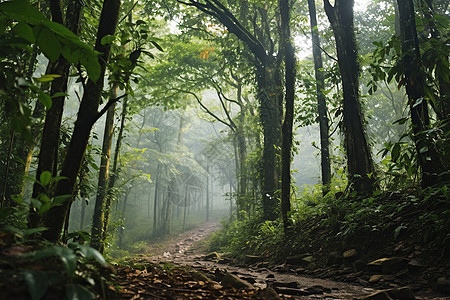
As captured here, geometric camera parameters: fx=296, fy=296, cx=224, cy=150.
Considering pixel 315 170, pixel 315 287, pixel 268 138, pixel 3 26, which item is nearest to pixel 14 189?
pixel 3 26

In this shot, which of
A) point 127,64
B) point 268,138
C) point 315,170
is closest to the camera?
point 127,64

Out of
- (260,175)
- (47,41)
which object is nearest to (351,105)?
(260,175)

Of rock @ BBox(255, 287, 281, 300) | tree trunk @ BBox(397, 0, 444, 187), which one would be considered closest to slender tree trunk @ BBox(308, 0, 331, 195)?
tree trunk @ BBox(397, 0, 444, 187)

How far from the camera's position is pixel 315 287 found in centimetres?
310

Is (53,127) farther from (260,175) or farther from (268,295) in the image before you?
(260,175)

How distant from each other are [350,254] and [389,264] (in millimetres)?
742

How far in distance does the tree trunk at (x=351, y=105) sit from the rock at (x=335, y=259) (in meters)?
1.32

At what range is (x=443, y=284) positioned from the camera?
8.59 ft

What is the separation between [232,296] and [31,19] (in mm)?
2172

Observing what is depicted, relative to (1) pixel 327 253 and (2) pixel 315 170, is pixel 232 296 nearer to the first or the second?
(1) pixel 327 253

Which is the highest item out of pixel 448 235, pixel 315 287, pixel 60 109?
pixel 60 109

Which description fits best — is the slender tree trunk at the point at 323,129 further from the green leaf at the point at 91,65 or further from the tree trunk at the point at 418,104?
the green leaf at the point at 91,65

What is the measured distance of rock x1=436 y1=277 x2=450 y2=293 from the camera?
8.49 feet

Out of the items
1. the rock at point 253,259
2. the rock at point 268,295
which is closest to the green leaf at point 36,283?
the rock at point 268,295
